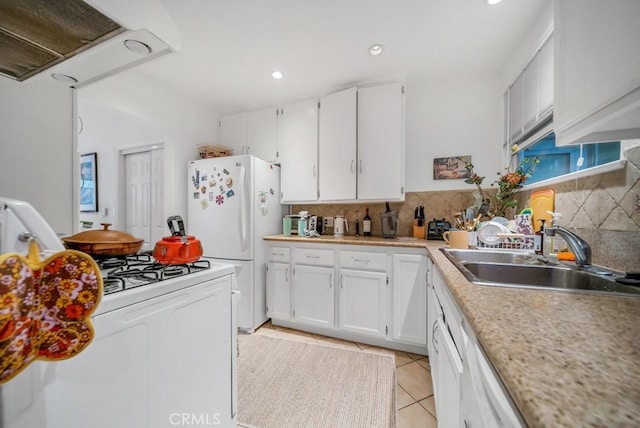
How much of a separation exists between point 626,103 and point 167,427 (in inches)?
63.4

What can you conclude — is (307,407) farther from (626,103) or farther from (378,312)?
(626,103)

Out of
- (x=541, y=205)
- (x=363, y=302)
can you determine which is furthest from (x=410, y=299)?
(x=541, y=205)

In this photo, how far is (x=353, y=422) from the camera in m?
1.30

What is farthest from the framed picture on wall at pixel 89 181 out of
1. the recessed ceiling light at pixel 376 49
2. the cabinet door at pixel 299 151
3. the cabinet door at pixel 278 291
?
the recessed ceiling light at pixel 376 49

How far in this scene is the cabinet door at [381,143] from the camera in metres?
2.20

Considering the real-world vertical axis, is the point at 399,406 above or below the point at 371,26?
below

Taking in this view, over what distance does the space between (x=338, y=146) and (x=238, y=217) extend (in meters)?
1.22

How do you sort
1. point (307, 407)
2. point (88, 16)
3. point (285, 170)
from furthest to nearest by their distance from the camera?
point (285, 170), point (307, 407), point (88, 16)

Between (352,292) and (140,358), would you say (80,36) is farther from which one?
(352,292)

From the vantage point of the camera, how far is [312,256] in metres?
2.24

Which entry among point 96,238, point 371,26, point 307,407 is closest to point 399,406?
point 307,407

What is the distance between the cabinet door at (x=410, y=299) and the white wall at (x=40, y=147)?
6.92 ft

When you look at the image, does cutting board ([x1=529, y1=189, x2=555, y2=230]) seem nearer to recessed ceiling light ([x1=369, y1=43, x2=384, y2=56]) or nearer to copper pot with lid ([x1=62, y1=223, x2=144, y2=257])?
recessed ceiling light ([x1=369, y1=43, x2=384, y2=56])

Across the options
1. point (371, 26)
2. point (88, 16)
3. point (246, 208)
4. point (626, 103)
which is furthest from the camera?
point (246, 208)
